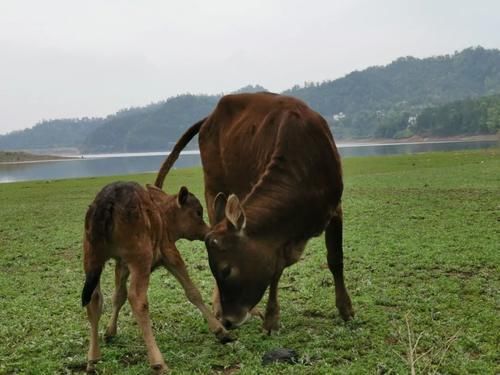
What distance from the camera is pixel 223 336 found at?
4.84 m

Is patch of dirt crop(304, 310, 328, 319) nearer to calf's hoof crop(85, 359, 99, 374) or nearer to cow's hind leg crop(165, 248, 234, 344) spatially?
cow's hind leg crop(165, 248, 234, 344)

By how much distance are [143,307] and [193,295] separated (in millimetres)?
621

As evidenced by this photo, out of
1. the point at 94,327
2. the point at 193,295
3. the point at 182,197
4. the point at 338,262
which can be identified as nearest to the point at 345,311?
the point at 338,262

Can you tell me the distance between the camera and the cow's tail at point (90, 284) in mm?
4441

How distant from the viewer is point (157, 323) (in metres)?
5.80

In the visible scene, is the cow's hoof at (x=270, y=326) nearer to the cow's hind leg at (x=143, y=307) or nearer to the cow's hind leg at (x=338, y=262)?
the cow's hind leg at (x=338, y=262)

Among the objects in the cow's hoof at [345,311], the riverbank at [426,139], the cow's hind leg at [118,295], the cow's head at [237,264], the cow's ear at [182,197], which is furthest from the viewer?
the riverbank at [426,139]

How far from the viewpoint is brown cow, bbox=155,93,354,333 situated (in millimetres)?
4465

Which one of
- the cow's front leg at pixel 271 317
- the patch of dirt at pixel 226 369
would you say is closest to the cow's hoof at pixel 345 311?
the cow's front leg at pixel 271 317

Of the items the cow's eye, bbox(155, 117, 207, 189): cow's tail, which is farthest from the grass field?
bbox(155, 117, 207, 189): cow's tail

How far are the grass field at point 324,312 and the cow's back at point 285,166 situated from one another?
1.09m

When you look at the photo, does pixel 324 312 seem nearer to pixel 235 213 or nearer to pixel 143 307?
pixel 235 213

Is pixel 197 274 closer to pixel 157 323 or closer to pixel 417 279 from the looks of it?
pixel 157 323

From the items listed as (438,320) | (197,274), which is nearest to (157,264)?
(438,320)
